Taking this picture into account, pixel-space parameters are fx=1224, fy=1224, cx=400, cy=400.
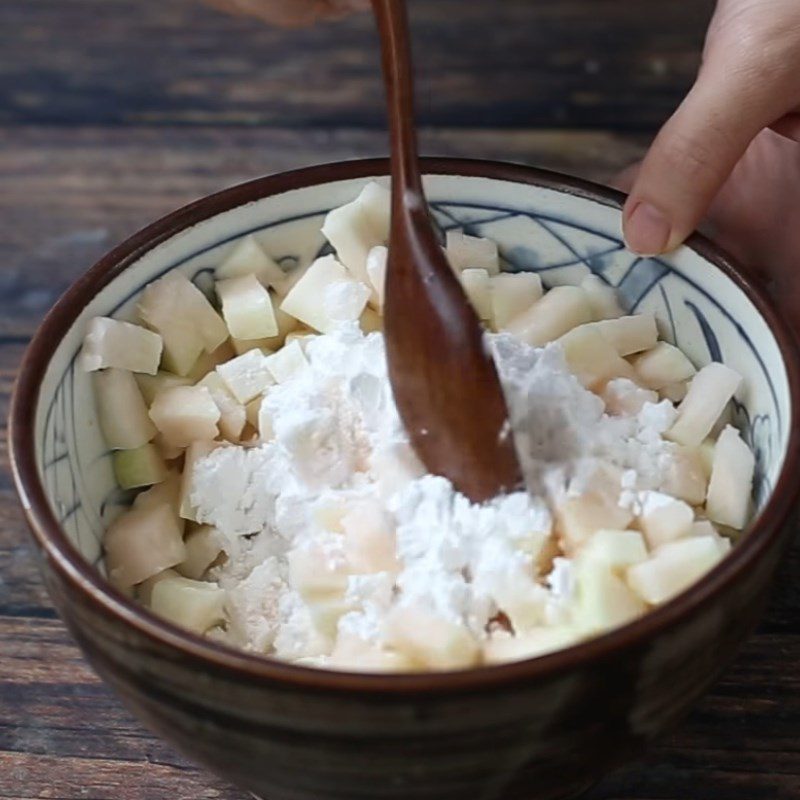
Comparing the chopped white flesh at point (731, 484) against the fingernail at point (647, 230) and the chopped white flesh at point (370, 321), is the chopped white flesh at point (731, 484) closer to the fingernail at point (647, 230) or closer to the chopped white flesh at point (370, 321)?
the fingernail at point (647, 230)

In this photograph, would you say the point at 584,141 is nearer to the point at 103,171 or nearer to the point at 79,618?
the point at 103,171

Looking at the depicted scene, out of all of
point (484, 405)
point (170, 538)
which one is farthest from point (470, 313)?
point (170, 538)

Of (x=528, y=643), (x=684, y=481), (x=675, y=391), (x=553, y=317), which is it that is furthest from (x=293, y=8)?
(x=528, y=643)

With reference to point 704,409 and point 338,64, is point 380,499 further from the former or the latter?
point 338,64

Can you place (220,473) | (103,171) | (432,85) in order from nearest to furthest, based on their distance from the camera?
(220,473), (103,171), (432,85)

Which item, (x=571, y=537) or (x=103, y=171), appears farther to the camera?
(x=103, y=171)

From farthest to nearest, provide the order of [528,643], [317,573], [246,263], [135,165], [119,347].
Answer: [135,165], [246,263], [119,347], [317,573], [528,643]
